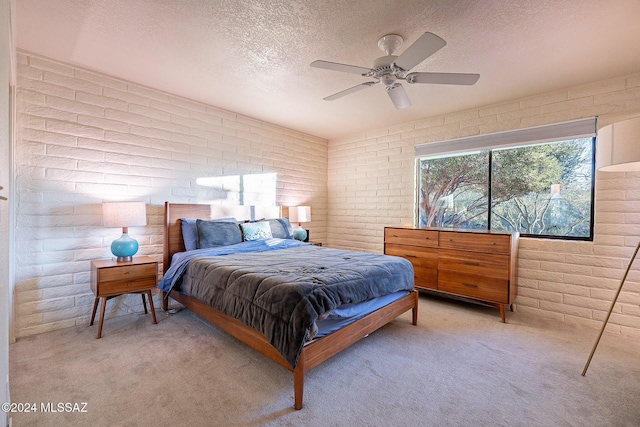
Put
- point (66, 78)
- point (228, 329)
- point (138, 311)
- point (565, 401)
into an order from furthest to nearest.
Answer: point (138, 311) < point (66, 78) < point (228, 329) < point (565, 401)

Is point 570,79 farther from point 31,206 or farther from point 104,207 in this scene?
point 31,206

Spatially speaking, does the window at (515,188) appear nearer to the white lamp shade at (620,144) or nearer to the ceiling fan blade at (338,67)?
the white lamp shade at (620,144)

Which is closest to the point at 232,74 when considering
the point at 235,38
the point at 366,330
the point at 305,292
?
the point at 235,38

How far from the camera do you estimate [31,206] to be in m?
2.49

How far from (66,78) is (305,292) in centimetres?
304

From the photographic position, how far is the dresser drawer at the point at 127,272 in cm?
246

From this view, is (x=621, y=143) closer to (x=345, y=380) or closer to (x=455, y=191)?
(x=455, y=191)

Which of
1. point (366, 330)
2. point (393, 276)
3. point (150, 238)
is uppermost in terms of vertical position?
point (150, 238)

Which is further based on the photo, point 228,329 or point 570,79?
point 570,79

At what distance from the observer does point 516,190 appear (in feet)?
11.2

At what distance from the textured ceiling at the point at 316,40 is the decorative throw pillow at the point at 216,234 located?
1535 mm

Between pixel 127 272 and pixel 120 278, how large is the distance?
0.23 ft

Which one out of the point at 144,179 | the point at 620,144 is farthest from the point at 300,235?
the point at 620,144

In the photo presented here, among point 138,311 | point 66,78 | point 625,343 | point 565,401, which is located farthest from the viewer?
point 138,311
